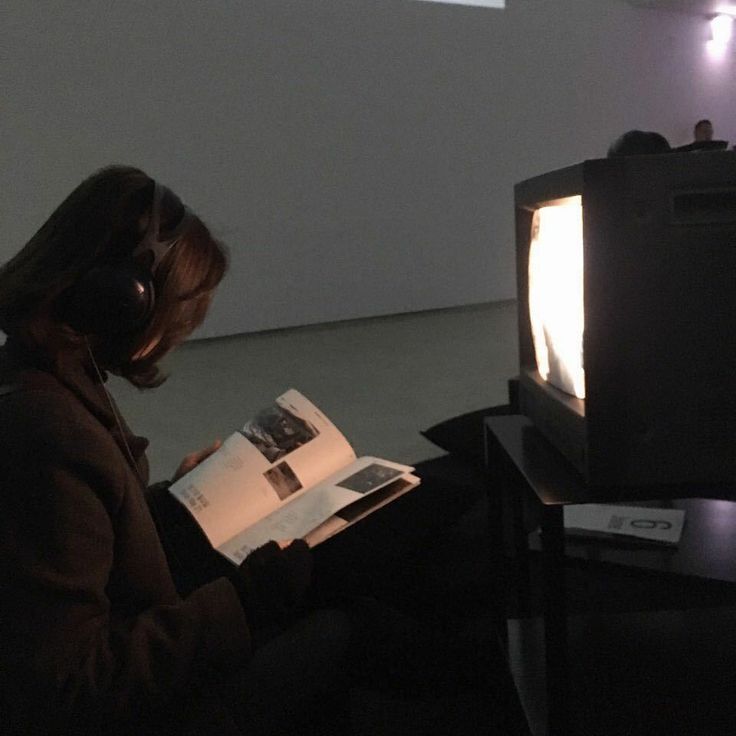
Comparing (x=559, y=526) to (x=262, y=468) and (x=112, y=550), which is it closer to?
(x=112, y=550)

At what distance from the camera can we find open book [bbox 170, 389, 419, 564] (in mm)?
981

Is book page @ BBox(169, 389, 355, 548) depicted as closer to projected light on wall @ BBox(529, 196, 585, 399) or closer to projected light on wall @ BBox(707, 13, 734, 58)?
projected light on wall @ BBox(529, 196, 585, 399)

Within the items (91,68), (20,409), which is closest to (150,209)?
(20,409)

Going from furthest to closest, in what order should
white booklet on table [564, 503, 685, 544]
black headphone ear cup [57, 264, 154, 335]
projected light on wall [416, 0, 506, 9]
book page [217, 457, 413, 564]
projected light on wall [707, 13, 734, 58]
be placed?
projected light on wall [707, 13, 734, 58] → projected light on wall [416, 0, 506, 9] → white booklet on table [564, 503, 685, 544] → book page [217, 457, 413, 564] → black headphone ear cup [57, 264, 154, 335]

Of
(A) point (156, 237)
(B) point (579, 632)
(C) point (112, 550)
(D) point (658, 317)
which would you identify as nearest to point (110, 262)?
(A) point (156, 237)

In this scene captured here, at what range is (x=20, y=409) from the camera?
0.66 m

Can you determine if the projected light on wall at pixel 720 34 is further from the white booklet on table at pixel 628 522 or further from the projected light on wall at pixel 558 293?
the projected light on wall at pixel 558 293

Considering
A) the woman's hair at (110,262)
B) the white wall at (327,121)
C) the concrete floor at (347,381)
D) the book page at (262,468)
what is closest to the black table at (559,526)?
the book page at (262,468)

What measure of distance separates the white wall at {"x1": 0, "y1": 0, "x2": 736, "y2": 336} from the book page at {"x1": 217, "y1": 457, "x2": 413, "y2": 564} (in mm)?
1704

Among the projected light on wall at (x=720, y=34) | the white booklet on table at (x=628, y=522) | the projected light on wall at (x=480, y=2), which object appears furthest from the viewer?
the projected light on wall at (x=720, y=34)

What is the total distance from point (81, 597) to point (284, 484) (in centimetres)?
50

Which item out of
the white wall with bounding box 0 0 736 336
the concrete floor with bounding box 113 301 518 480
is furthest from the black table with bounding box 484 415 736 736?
the white wall with bounding box 0 0 736 336

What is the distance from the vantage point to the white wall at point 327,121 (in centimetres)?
231

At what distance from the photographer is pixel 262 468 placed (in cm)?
110
